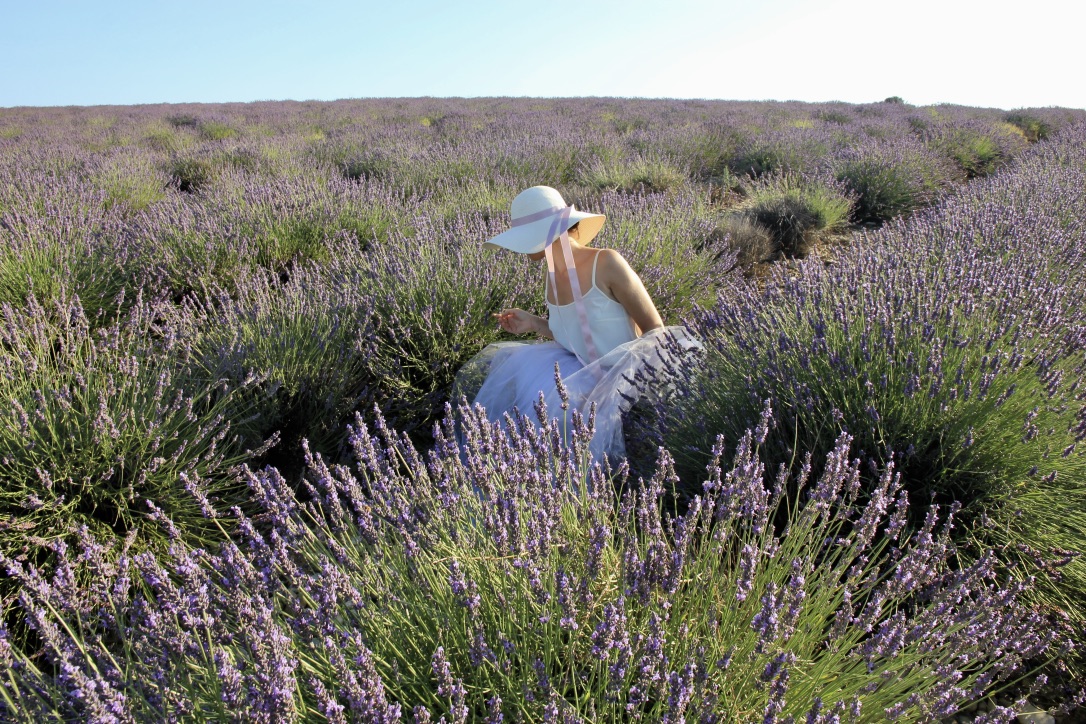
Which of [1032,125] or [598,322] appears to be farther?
[1032,125]

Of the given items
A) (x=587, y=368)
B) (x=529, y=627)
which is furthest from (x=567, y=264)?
(x=529, y=627)

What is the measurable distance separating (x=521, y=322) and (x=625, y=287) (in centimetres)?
60

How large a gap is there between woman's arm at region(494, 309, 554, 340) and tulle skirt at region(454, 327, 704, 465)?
85mm

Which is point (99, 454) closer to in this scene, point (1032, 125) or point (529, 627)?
point (529, 627)

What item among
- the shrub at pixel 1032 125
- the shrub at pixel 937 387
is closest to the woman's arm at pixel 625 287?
the shrub at pixel 937 387

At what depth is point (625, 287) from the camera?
2523mm

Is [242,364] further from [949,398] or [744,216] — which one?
[744,216]

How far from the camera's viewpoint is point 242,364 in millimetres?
2594

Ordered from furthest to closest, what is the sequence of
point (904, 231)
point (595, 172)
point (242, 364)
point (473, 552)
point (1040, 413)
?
1. point (595, 172)
2. point (904, 231)
3. point (242, 364)
4. point (1040, 413)
5. point (473, 552)

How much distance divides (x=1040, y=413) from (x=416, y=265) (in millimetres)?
2800

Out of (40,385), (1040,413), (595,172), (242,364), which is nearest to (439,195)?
(595,172)

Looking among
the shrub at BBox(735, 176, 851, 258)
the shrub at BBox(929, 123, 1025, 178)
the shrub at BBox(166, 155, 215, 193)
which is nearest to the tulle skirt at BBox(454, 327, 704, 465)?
the shrub at BBox(735, 176, 851, 258)

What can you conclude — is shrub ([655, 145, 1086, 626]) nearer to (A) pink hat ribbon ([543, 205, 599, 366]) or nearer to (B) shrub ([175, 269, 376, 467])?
(A) pink hat ribbon ([543, 205, 599, 366])

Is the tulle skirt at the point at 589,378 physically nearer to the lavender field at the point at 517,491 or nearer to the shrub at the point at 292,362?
the lavender field at the point at 517,491
